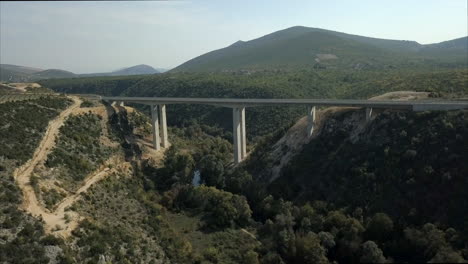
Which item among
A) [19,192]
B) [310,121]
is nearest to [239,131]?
[310,121]

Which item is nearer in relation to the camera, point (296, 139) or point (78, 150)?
point (78, 150)

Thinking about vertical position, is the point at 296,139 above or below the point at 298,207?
above

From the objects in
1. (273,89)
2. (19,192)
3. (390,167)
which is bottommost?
(390,167)

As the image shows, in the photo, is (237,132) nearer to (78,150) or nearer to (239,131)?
(239,131)

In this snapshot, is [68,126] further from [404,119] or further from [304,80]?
[304,80]

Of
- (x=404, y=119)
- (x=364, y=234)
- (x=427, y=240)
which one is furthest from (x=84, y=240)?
(x=404, y=119)

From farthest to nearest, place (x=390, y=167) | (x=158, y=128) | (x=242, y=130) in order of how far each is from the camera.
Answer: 1. (x=158, y=128)
2. (x=242, y=130)
3. (x=390, y=167)
